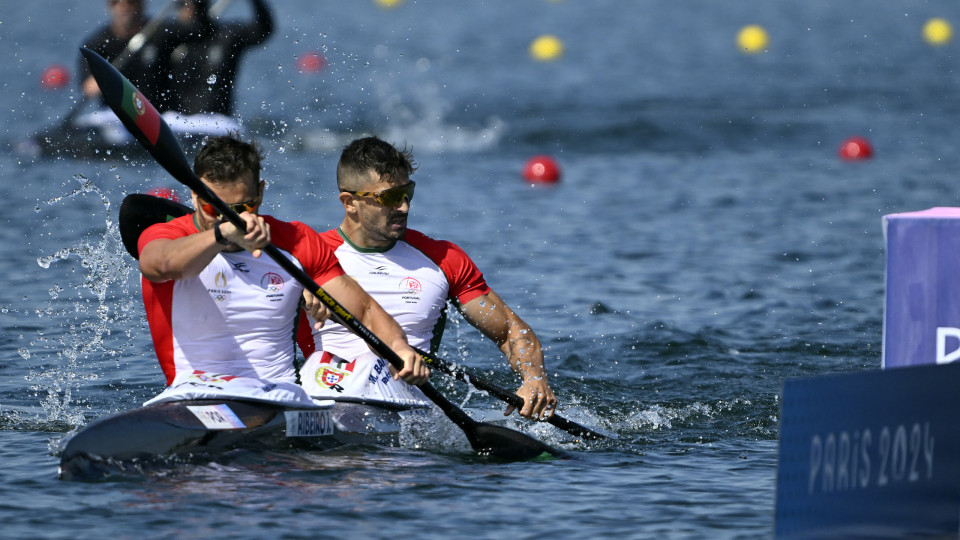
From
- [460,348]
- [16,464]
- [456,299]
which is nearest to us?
[16,464]

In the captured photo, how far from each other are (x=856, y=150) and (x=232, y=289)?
12.8m

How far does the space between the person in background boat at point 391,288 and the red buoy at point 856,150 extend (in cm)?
1154

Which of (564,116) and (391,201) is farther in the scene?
(564,116)

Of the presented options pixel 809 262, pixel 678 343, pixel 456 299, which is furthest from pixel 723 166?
pixel 456 299

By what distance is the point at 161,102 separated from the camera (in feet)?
46.9

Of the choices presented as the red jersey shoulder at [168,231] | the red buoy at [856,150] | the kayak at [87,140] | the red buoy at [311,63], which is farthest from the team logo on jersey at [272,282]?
the red buoy at [311,63]

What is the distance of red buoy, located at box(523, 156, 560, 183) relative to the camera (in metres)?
15.3

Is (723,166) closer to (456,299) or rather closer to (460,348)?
(460,348)

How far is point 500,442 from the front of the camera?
5.75m

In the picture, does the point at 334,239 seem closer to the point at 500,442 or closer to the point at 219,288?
the point at 219,288

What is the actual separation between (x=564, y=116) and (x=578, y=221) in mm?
6793

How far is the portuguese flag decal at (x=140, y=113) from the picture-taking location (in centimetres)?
506

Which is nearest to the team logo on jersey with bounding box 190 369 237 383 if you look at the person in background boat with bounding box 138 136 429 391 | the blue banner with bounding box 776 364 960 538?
the person in background boat with bounding box 138 136 429 391

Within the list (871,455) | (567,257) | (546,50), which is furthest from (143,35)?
(546,50)
